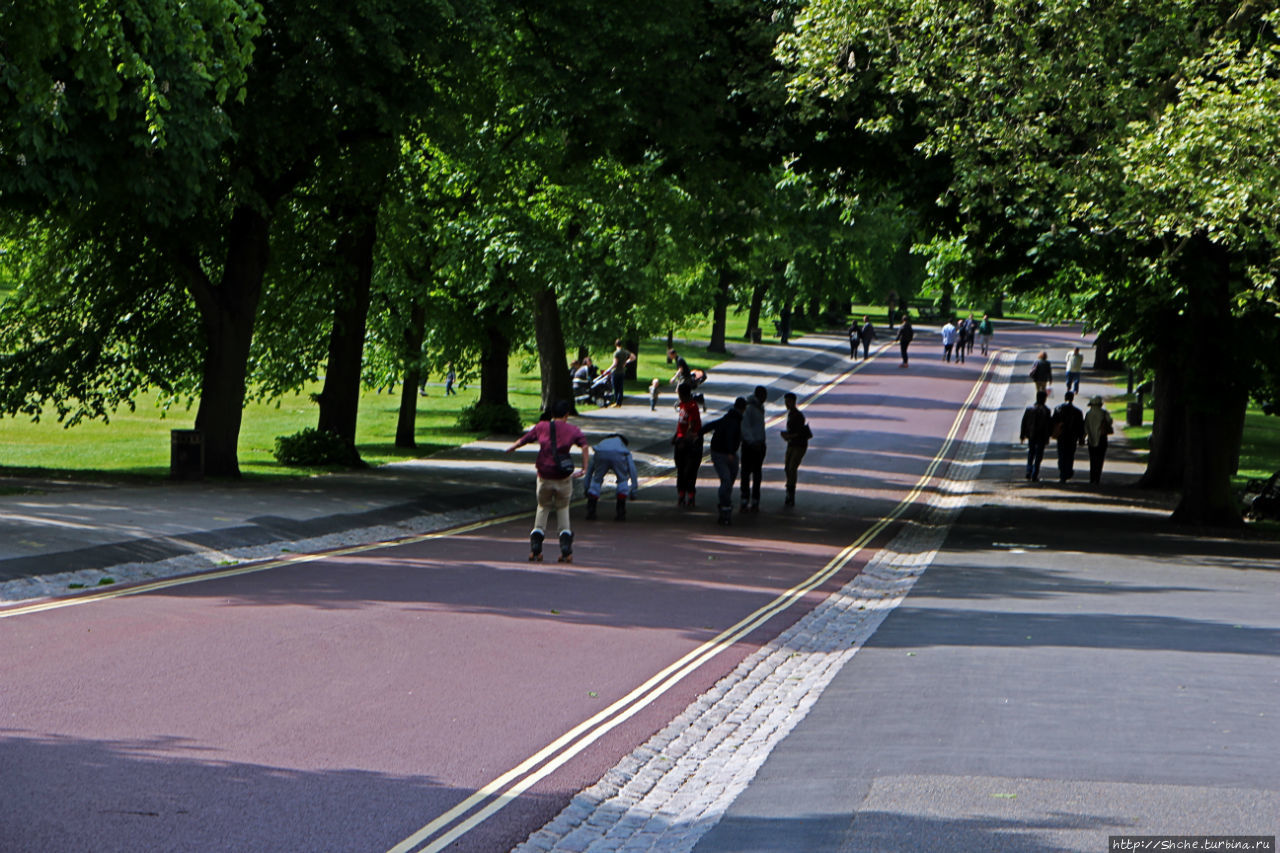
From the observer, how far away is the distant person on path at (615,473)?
20.0m

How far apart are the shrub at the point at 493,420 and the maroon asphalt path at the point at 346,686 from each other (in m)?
17.7

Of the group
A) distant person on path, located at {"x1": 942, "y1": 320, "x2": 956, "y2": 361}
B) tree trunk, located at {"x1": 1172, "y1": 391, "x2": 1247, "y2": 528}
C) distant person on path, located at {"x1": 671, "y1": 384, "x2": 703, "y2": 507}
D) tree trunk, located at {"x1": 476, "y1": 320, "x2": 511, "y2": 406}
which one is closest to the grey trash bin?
distant person on path, located at {"x1": 671, "y1": 384, "x2": 703, "y2": 507}

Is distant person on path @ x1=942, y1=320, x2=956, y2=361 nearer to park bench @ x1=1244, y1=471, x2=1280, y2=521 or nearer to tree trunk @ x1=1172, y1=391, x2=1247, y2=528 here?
park bench @ x1=1244, y1=471, x2=1280, y2=521

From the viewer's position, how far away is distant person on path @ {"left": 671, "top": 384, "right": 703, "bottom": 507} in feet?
73.3

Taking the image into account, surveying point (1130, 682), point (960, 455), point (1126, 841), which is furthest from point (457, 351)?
point (1126, 841)

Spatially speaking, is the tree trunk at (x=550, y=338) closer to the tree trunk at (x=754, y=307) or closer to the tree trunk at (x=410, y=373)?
the tree trunk at (x=410, y=373)

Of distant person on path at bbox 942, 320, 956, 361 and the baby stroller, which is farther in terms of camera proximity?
distant person on path at bbox 942, 320, 956, 361

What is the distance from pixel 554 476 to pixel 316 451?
39.3 ft

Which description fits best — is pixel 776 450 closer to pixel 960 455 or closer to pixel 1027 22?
pixel 960 455

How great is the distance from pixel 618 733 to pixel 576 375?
36.3 meters

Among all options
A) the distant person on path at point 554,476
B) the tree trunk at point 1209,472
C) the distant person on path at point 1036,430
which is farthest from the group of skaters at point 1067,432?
the distant person on path at point 554,476

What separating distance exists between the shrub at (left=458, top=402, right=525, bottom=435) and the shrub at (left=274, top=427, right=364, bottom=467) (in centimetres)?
879

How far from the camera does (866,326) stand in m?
64.5

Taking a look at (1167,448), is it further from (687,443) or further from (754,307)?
(754,307)
